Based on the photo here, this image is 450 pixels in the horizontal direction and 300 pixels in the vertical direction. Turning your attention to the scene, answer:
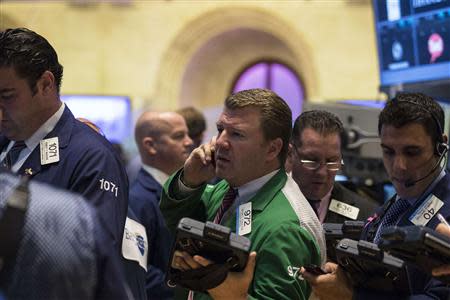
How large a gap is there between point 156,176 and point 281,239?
222 cm

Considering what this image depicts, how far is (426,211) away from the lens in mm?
2703

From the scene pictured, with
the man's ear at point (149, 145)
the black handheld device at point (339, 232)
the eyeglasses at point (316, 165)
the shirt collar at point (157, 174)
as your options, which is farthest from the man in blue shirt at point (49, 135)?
the man's ear at point (149, 145)

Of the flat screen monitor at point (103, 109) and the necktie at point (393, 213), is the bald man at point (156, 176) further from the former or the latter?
the flat screen monitor at point (103, 109)

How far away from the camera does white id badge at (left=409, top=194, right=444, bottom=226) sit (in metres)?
2.68

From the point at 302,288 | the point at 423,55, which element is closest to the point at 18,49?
the point at 302,288

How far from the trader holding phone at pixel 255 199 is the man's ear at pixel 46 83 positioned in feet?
1.98

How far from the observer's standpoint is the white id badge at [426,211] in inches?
106

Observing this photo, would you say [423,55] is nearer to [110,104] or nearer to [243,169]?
[243,169]

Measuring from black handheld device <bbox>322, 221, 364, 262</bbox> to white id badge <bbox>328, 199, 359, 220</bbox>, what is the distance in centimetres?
81

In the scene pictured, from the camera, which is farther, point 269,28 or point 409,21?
point 269,28

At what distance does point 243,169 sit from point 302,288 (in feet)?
1.61

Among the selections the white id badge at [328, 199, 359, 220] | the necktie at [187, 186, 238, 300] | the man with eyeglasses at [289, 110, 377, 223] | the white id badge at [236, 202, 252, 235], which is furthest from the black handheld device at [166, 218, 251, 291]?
the white id badge at [328, 199, 359, 220]

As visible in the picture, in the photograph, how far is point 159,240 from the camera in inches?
175

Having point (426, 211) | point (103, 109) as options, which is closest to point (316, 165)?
point (426, 211)
